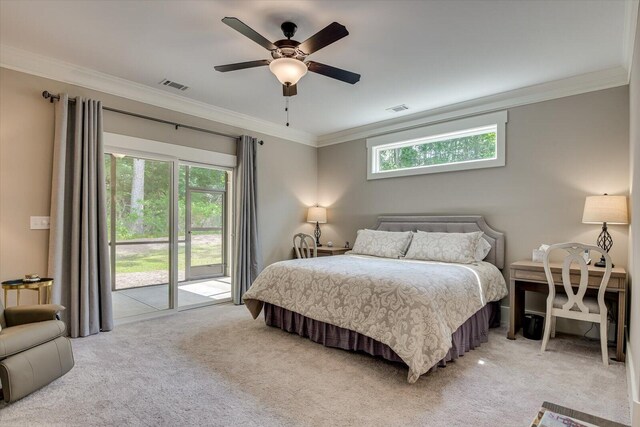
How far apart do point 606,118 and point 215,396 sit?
14.5 ft

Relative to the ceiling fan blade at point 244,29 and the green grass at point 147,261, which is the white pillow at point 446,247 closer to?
the ceiling fan blade at point 244,29

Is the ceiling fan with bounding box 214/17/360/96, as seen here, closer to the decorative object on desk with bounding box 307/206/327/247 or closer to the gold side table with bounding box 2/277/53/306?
the gold side table with bounding box 2/277/53/306

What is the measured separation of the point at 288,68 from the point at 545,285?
324 centimetres

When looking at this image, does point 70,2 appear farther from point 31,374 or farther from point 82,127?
point 31,374

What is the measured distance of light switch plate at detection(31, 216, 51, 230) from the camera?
3.30 m

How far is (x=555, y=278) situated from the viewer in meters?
3.20

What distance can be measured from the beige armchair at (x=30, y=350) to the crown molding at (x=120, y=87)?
2.30m

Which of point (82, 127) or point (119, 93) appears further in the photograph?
point (119, 93)

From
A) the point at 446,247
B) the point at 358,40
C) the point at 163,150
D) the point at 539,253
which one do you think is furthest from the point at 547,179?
the point at 163,150

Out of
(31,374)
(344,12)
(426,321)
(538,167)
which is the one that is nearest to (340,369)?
(426,321)

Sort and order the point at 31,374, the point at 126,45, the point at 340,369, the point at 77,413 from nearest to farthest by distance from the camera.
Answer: the point at 77,413
the point at 31,374
the point at 340,369
the point at 126,45

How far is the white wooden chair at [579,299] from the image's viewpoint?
2.82 meters

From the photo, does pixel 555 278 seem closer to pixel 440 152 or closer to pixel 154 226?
pixel 440 152

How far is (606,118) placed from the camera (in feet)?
11.3
